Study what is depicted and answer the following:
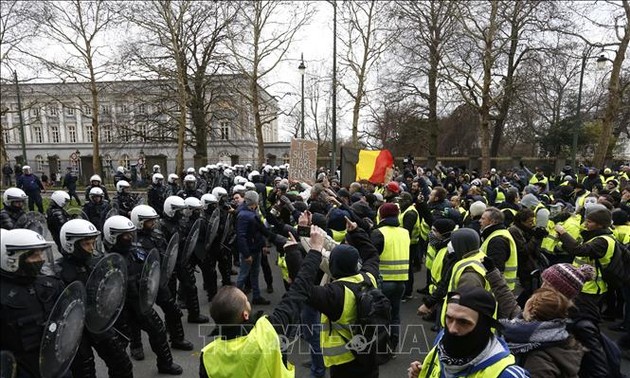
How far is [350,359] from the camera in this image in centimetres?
301

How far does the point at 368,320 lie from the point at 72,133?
6653 cm

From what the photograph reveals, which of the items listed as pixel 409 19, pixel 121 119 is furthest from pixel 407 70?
pixel 121 119

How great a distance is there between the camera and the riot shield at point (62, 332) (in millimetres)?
2693

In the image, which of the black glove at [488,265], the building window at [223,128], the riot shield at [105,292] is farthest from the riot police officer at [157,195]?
the building window at [223,128]

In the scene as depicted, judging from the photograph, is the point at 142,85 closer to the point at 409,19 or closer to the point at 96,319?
the point at 409,19

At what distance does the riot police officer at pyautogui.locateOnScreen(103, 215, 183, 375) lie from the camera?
3977 millimetres

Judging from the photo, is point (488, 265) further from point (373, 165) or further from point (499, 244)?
point (373, 165)

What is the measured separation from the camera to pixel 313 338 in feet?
14.3

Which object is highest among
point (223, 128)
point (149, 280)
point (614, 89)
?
point (614, 89)

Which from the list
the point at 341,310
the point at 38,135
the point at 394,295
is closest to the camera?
the point at 341,310

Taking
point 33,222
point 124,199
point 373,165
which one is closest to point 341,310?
point 33,222

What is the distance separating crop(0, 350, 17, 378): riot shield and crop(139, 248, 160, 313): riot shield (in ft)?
5.19

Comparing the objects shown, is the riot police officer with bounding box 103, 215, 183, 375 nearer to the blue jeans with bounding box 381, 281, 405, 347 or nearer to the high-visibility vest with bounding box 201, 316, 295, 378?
the high-visibility vest with bounding box 201, 316, 295, 378

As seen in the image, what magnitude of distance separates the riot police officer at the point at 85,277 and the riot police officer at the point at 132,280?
377mm
